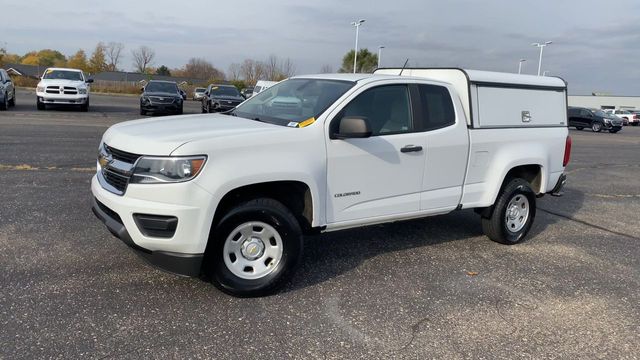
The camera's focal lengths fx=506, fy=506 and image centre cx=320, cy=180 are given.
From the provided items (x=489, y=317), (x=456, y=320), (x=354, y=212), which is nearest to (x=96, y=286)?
(x=354, y=212)

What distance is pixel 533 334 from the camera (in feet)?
12.5

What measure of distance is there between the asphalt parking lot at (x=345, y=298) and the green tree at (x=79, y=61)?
106 m

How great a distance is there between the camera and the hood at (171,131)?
372 cm

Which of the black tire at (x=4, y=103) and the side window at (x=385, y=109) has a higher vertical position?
the side window at (x=385, y=109)

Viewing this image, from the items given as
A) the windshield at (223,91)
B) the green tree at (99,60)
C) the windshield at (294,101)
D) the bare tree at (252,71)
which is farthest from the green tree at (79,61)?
the windshield at (294,101)

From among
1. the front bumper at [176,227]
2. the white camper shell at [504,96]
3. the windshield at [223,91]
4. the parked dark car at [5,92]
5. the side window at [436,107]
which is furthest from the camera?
the windshield at [223,91]

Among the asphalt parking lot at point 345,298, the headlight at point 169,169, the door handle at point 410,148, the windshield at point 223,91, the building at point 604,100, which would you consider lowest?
the asphalt parking lot at point 345,298

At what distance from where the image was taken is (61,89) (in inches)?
793

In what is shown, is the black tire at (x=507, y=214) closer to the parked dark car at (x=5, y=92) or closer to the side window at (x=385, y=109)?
the side window at (x=385, y=109)

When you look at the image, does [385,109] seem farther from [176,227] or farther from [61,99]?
[61,99]

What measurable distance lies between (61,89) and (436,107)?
62.6 feet

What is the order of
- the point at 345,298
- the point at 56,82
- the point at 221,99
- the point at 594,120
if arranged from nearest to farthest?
the point at 345,298 < the point at 56,82 < the point at 221,99 < the point at 594,120

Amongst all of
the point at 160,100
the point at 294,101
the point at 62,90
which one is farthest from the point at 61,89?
the point at 294,101

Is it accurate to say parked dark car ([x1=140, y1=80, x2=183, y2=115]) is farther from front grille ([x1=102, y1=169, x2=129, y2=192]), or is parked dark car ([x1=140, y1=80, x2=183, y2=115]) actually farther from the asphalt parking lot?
front grille ([x1=102, y1=169, x2=129, y2=192])
